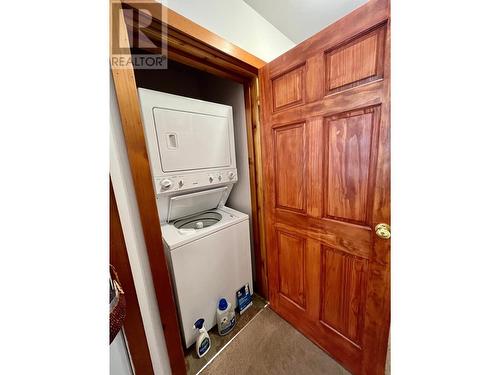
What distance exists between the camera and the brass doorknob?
32.9 inches

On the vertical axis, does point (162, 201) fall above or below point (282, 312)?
above

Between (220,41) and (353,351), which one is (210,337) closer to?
(353,351)

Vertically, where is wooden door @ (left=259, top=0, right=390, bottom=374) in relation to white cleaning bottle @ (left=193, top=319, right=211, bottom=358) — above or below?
above

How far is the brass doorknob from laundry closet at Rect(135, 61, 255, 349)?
1.03 m

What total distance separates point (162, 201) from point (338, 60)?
148 cm

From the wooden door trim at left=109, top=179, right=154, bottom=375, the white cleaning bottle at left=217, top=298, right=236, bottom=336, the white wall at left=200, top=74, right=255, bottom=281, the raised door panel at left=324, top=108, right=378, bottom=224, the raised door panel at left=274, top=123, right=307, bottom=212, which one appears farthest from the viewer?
the white wall at left=200, top=74, right=255, bottom=281

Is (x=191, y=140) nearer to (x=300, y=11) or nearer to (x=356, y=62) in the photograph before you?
(x=356, y=62)

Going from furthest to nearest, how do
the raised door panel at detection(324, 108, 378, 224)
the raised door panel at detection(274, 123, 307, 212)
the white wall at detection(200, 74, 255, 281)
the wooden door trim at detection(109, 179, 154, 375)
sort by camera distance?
1. the white wall at detection(200, 74, 255, 281)
2. the raised door panel at detection(274, 123, 307, 212)
3. the raised door panel at detection(324, 108, 378, 224)
4. the wooden door trim at detection(109, 179, 154, 375)

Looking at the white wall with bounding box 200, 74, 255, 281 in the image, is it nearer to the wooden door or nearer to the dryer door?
the dryer door

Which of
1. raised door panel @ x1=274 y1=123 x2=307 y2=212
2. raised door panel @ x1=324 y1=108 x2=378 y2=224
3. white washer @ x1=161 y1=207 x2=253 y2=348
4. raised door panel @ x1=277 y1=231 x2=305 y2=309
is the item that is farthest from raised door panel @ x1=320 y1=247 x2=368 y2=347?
white washer @ x1=161 y1=207 x2=253 y2=348

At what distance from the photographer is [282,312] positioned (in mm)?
1530

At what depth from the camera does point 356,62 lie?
84cm

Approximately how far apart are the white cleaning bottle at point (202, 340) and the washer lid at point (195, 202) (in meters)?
0.88
